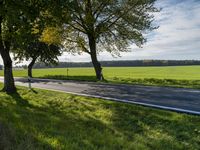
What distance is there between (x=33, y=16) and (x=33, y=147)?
9.97 metres

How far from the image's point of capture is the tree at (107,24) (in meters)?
25.9

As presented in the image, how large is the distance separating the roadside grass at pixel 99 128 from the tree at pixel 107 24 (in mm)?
15026

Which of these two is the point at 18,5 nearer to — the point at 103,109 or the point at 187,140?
the point at 103,109

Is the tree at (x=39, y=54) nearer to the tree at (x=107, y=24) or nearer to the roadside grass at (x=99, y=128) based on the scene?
the tree at (x=107, y=24)

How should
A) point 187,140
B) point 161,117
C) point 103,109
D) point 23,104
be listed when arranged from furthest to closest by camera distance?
point 23,104 < point 103,109 < point 161,117 < point 187,140

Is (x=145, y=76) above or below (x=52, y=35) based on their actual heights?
below

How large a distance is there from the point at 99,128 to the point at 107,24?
19.3m

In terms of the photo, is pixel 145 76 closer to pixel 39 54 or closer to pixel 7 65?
pixel 39 54

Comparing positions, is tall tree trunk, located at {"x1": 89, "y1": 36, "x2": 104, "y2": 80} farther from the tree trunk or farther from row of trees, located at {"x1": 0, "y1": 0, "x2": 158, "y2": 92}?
the tree trunk

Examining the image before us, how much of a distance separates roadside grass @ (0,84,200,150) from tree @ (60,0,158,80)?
1503 cm

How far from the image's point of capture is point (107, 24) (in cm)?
2681

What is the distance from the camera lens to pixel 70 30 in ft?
92.2

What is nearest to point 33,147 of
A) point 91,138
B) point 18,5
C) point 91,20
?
point 91,138

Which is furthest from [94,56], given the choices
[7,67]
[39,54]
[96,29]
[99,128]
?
[99,128]
